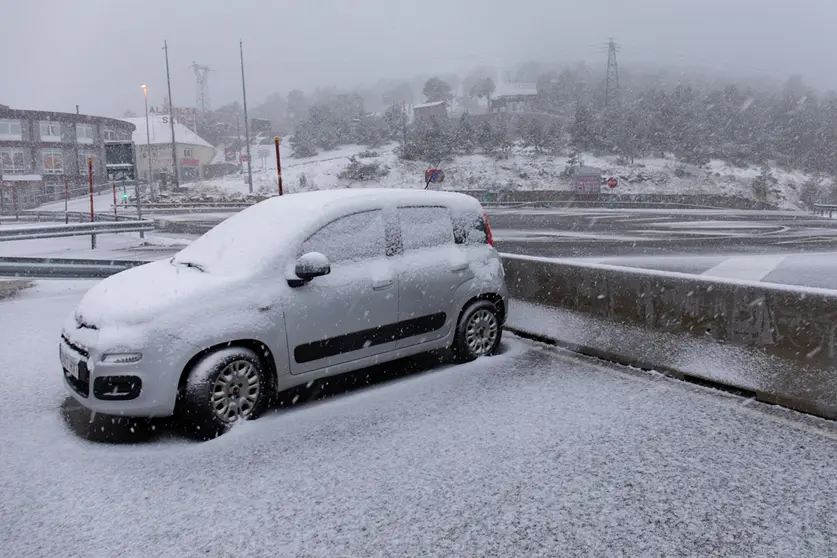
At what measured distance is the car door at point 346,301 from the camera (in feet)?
17.3

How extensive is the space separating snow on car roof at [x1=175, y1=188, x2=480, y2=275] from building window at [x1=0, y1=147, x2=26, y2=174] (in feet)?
234

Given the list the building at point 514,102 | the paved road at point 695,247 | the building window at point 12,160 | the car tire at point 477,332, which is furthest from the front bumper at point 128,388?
the building at point 514,102

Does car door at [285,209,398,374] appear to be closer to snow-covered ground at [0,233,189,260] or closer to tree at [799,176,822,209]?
snow-covered ground at [0,233,189,260]

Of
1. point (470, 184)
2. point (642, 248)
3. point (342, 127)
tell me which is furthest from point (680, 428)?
point (342, 127)

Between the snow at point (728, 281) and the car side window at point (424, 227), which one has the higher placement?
the car side window at point (424, 227)

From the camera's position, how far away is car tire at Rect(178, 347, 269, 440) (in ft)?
15.3

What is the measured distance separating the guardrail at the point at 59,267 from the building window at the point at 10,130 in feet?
221

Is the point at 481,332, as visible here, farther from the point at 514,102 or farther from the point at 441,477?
the point at 514,102

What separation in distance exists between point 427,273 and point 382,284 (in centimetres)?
57

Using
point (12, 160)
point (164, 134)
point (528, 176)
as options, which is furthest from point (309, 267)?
point (164, 134)

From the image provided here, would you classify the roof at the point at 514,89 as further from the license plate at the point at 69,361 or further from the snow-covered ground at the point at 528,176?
the license plate at the point at 69,361

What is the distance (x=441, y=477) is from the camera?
4074 mm

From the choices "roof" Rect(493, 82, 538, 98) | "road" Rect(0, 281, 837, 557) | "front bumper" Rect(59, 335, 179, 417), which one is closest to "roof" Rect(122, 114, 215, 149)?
"roof" Rect(493, 82, 538, 98)

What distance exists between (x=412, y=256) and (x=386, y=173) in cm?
6474
